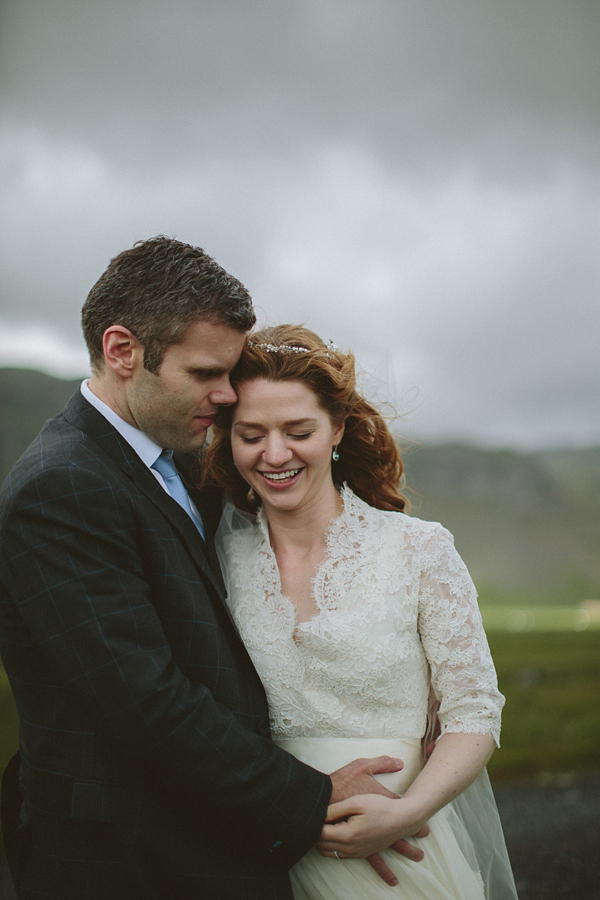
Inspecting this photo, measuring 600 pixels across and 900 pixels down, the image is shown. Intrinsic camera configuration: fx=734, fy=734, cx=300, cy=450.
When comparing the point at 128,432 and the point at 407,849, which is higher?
the point at 128,432

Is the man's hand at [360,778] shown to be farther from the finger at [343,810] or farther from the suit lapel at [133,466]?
the suit lapel at [133,466]

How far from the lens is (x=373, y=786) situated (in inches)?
100

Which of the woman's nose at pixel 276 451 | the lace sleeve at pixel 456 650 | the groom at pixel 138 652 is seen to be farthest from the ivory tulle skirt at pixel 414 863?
the woman's nose at pixel 276 451

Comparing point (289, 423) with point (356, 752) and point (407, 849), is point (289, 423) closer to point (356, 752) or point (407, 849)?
point (356, 752)

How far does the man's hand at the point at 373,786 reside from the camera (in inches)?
99.7

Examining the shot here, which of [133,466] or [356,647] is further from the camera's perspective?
[356,647]

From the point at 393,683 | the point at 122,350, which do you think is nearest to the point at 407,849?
the point at 393,683

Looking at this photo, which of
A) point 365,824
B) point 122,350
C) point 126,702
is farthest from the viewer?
point 122,350

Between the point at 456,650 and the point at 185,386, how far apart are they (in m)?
1.39

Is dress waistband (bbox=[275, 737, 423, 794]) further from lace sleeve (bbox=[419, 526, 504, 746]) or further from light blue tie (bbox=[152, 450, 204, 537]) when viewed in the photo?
light blue tie (bbox=[152, 450, 204, 537])

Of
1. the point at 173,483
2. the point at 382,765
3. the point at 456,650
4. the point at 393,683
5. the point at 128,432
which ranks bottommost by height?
the point at 382,765

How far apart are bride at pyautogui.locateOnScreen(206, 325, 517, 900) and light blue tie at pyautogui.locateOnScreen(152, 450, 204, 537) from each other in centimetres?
26

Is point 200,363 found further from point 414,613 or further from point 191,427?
point 414,613

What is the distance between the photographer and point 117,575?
231cm
